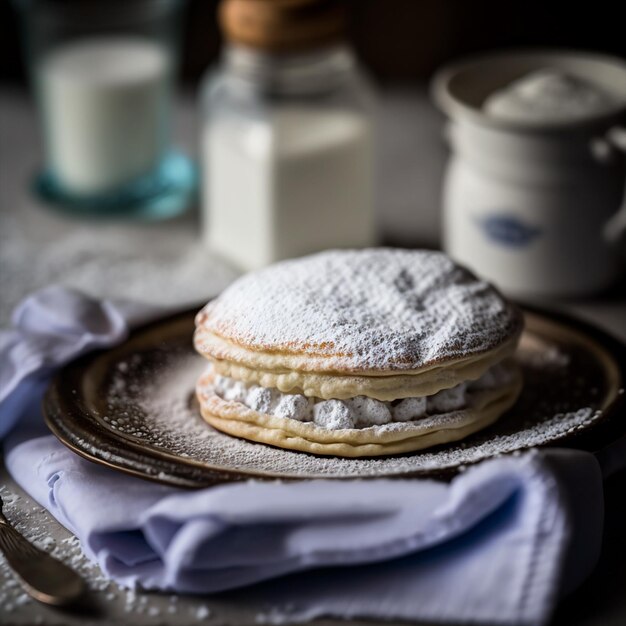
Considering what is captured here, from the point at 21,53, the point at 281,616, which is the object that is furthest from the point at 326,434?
the point at 21,53

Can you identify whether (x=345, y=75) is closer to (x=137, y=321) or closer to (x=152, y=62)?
(x=152, y=62)

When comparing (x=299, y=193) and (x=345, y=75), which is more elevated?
(x=345, y=75)

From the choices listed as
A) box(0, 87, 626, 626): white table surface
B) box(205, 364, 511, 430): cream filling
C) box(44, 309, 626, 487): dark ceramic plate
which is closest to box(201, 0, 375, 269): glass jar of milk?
box(0, 87, 626, 626): white table surface

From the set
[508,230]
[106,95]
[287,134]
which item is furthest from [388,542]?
[106,95]

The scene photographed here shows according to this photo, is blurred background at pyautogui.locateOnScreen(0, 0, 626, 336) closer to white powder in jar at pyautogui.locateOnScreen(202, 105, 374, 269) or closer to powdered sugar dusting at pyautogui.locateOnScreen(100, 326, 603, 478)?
white powder in jar at pyautogui.locateOnScreen(202, 105, 374, 269)

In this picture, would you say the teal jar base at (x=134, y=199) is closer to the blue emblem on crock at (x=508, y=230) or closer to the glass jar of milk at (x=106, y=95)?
the glass jar of milk at (x=106, y=95)

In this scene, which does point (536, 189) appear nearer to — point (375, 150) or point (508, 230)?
point (508, 230)
